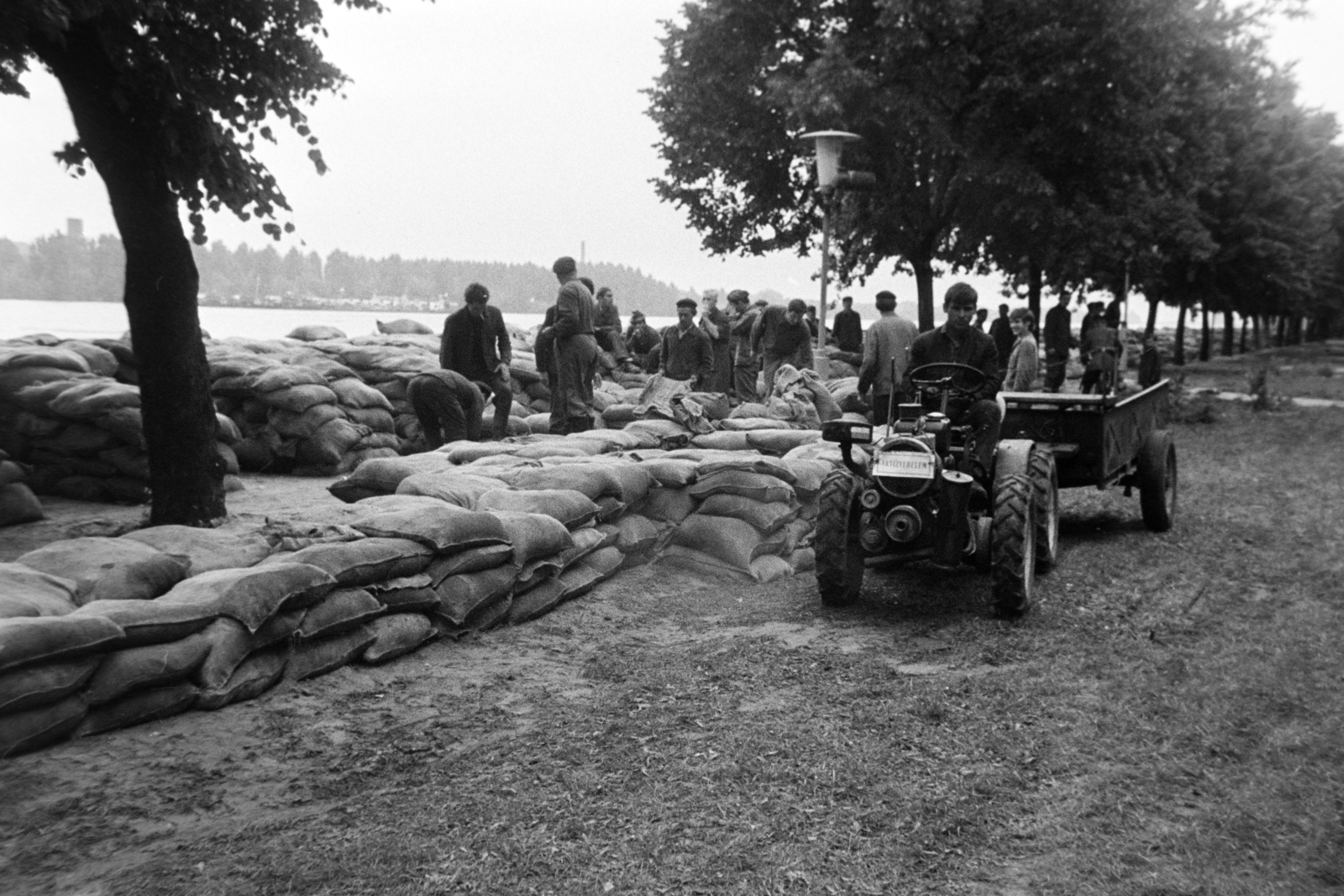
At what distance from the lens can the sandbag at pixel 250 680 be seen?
3.97m

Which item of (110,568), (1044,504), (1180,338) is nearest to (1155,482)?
Answer: (1044,504)

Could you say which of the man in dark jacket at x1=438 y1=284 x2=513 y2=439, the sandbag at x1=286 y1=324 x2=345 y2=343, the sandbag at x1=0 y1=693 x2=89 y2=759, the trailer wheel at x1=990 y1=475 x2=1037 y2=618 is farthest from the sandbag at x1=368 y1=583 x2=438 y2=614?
the sandbag at x1=286 y1=324 x2=345 y2=343

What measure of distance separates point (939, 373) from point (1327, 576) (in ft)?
8.49

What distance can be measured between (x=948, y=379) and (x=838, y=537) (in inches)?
44.6

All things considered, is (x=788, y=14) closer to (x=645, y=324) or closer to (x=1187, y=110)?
(x=645, y=324)

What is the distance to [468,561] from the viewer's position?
5.32 metres

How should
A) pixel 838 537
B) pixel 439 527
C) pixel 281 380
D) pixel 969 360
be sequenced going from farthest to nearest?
1. pixel 281 380
2. pixel 969 360
3. pixel 838 537
4. pixel 439 527

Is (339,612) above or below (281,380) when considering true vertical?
below

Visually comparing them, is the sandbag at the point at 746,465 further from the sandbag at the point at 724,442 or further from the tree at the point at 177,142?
the tree at the point at 177,142

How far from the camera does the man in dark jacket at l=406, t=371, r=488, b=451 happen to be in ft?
33.1

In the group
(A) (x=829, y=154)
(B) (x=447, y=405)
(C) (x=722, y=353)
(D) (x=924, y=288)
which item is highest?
(A) (x=829, y=154)

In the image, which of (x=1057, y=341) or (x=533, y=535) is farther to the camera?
(x=1057, y=341)

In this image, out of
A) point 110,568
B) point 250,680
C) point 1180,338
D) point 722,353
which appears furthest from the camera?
point 1180,338

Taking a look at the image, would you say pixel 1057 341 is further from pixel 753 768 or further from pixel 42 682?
pixel 42 682
